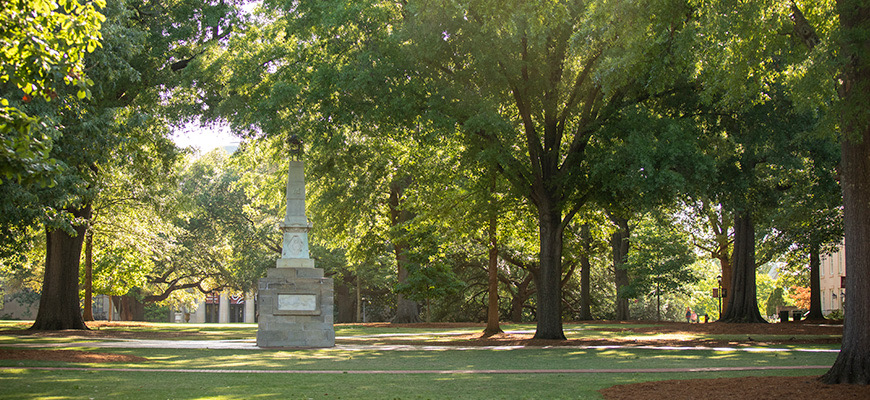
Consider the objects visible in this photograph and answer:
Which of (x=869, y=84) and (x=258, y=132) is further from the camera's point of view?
(x=258, y=132)

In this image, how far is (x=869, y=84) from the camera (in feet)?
34.9

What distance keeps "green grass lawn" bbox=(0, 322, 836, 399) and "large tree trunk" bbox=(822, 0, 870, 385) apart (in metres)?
1.82

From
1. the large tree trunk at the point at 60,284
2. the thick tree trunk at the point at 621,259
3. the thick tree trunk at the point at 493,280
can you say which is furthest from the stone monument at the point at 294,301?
the thick tree trunk at the point at 621,259

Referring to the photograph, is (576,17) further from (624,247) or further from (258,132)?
(624,247)

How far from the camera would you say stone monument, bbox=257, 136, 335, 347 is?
19344mm

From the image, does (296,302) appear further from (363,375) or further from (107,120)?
(363,375)

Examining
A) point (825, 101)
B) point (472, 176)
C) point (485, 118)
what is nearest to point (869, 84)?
point (825, 101)

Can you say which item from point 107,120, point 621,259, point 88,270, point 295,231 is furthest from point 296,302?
point 621,259

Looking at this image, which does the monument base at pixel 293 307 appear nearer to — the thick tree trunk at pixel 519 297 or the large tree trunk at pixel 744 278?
the large tree trunk at pixel 744 278

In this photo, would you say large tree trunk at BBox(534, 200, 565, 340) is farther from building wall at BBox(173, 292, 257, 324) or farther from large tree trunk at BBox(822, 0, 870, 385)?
building wall at BBox(173, 292, 257, 324)

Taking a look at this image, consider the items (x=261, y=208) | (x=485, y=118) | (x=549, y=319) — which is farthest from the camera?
(x=261, y=208)

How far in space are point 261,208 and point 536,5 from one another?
3970 centimetres

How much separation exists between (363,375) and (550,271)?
36.0ft

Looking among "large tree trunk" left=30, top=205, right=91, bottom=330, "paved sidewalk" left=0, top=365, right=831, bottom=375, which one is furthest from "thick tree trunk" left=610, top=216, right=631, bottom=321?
"paved sidewalk" left=0, top=365, right=831, bottom=375
